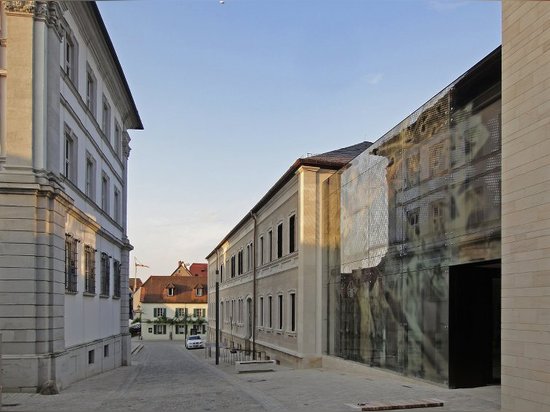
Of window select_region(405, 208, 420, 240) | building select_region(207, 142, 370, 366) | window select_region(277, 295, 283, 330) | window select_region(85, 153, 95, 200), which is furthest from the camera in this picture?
window select_region(277, 295, 283, 330)

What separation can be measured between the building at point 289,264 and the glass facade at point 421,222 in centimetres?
233

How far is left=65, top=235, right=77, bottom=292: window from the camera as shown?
17438mm

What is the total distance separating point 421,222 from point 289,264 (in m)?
12.1

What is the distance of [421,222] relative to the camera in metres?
15.2

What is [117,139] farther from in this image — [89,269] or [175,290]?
[175,290]

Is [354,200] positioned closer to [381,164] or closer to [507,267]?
[381,164]

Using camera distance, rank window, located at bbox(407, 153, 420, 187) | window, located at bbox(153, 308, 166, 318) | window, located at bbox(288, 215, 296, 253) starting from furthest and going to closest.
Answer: window, located at bbox(153, 308, 166, 318) → window, located at bbox(288, 215, 296, 253) → window, located at bbox(407, 153, 420, 187)

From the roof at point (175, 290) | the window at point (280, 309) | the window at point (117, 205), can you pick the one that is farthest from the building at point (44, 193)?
the roof at point (175, 290)

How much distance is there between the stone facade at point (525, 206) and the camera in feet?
30.1

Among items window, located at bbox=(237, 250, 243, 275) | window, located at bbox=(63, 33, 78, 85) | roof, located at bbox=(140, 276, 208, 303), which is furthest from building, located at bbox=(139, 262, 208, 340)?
window, located at bbox=(63, 33, 78, 85)

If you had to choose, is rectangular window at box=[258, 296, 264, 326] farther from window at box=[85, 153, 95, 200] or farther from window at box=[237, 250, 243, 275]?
window at box=[85, 153, 95, 200]

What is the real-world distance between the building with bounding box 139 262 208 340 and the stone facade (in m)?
71.8

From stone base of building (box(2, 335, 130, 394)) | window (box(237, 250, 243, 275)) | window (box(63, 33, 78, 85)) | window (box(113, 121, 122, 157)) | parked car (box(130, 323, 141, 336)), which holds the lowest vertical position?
parked car (box(130, 323, 141, 336))

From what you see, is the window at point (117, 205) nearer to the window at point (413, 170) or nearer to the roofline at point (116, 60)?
the roofline at point (116, 60)
